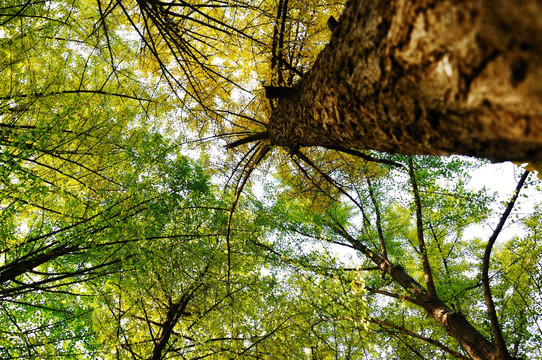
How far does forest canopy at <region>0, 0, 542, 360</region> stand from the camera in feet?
2.71

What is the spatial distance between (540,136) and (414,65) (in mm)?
298

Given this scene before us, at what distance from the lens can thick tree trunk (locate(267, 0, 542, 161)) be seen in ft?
1.29

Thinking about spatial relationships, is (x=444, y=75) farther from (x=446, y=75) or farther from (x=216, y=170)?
(x=216, y=170)

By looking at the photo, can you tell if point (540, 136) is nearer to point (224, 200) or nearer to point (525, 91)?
point (525, 91)

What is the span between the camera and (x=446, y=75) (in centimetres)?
54

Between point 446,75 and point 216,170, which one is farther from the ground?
point 216,170

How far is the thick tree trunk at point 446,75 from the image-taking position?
39 cm

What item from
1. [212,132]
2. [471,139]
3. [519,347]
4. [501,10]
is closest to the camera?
[501,10]

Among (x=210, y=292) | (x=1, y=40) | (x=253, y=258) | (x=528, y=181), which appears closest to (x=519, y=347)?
(x=528, y=181)

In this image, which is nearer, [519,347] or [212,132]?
[212,132]

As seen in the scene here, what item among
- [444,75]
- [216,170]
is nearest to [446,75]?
[444,75]

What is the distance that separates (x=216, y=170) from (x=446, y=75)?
18.1 ft

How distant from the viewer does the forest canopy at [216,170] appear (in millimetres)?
826

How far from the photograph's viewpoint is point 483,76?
45 cm
